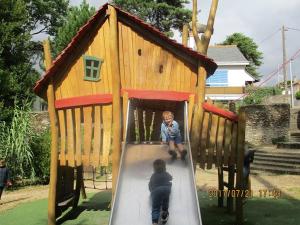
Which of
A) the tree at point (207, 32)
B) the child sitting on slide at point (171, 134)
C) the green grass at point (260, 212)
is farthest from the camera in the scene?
the tree at point (207, 32)

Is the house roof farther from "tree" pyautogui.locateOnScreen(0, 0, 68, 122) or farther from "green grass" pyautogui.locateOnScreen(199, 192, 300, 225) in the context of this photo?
"green grass" pyautogui.locateOnScreen(199, 192, 300, 225)

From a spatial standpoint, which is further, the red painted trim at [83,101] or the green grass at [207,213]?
the green grass at [207,213]

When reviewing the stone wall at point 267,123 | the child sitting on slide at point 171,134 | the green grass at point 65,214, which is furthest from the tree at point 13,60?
the child sitting on slide at point 171,134

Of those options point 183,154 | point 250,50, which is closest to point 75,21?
point 183,154

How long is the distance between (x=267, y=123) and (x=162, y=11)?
56.1 ft

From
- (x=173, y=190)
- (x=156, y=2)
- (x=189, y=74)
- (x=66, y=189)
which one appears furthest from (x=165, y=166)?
(x=156, y=2)

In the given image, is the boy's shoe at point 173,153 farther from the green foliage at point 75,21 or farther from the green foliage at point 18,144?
the green foliage at point 75,21

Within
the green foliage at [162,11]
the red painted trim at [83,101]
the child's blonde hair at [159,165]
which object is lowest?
the child's blonde hair at [159,165]

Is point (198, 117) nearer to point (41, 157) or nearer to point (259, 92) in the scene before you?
point (41, 157)

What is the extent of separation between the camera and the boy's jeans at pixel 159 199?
25.2ft

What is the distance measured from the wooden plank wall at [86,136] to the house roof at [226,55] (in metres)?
33.3

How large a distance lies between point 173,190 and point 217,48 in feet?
125

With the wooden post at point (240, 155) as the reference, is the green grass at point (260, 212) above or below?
below

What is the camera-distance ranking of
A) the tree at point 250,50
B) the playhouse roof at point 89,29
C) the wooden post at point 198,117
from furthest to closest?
the tree at point 250,50 → the playhouse roof at point 89,29 → the wooden post at point 198,117
